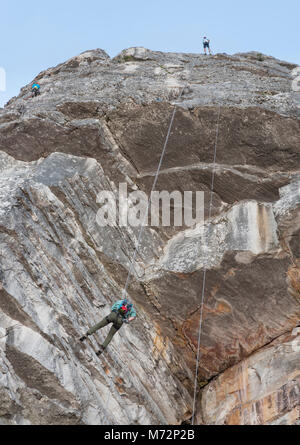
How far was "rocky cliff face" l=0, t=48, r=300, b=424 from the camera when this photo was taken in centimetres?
1198

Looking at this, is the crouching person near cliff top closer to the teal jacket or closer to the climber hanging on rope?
the teal jacket

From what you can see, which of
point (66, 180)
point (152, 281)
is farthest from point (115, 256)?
point (66, 180)

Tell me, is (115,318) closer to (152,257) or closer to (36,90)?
(152,257)

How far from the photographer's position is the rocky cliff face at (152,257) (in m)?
12.0

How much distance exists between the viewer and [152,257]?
15.2 meters

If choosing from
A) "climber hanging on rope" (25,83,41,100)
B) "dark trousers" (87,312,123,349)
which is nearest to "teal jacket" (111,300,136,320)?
"dark trousers" (87,312,123,349)

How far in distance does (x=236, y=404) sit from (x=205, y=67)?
1351 cm

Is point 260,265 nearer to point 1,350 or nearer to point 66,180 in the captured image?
point 66,180

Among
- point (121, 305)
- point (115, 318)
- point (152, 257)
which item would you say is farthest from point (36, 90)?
point (115, 318)

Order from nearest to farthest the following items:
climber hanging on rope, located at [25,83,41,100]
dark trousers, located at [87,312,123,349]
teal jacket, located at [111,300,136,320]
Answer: dark trousers, located at [87,312,123,349], teal jacket, located at [111,300,136,320], climber hanging on rope, located at [25,83,41,100]

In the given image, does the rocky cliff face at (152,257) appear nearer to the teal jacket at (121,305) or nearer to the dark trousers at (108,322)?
the dark trousers at (108,322)

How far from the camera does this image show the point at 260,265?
1382 cm

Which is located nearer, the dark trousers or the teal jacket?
the dark trousers

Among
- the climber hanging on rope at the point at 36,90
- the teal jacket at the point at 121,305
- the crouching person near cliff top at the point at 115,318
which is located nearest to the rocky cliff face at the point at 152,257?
the crouching person near cliff top at the point at 115,318
